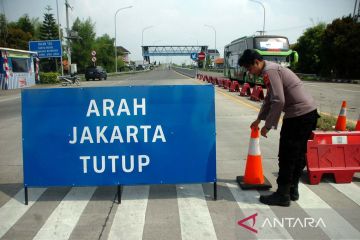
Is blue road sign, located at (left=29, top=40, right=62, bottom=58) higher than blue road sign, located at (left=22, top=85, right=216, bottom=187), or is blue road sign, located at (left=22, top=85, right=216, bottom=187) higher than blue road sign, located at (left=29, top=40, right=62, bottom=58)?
blue road sign, located at (left=29, top=40, right=62, bottom=58)

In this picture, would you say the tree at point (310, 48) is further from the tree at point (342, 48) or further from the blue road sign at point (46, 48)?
the blue road sign at point (46, 48)

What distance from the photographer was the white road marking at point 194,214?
153 inches

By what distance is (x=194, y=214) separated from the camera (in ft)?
14.4

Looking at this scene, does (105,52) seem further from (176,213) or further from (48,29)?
(176,213)

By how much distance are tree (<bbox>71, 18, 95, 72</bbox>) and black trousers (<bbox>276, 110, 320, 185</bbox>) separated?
77.9m

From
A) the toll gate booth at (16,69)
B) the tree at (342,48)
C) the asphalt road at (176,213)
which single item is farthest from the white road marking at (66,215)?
the tree at (342,48)

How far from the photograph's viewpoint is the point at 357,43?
3978 centimetres

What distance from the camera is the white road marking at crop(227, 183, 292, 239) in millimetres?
3850

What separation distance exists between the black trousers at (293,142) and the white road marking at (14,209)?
10.0 feet

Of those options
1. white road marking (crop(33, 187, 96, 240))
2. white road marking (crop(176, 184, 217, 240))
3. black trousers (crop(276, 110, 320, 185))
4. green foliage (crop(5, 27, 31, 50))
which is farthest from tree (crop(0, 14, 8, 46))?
black trousers (crop(276, 110, 320, 185))

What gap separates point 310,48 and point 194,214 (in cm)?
5074

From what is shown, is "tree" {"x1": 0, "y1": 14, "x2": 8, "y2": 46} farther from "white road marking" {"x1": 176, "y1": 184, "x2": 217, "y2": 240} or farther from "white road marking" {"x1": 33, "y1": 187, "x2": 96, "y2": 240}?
"white road marking" {"x1": 176, "y1": 184, "x2": 217, "y2": 240}

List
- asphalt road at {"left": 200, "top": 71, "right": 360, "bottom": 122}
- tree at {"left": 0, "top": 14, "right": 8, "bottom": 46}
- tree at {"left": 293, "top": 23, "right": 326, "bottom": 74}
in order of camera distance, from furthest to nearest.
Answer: tree at {"left": 0, "top": 14, "right": 8, "bottom": 46}, tree at {"left": 293, "top": 23, "right": 326, "bottom": 74}, asphalt road at {"left": 200, "top": 71, "right": 360, "bottom": 122}

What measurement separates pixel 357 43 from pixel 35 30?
234 ft
